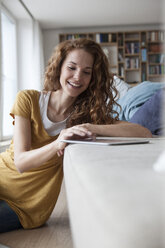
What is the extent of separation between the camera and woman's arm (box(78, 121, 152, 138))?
110cm

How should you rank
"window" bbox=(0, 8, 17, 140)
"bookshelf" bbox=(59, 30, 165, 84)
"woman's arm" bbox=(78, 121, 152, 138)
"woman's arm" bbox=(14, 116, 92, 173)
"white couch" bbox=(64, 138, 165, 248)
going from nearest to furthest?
1. "white couch" bbox=(64, 138, 165, 248)
2. "woman's arm" bbox=(14, 116, 92, 173)
3. "woman's arm" bbox=(78, 121, 152, 138)
4. "window" bbox=(0, 8, 17, 140)
5. "bookshelf" bbox=(59, 30, 165, 84)

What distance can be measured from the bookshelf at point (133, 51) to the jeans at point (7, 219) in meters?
5.60

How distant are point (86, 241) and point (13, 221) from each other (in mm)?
1165

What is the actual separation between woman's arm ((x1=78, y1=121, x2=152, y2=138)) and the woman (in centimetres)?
16

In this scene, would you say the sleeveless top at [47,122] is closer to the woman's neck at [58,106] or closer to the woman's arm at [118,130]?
the woman's neck at [58,106]

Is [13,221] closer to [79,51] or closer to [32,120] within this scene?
[32,120]

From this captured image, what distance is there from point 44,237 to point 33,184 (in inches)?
10.2

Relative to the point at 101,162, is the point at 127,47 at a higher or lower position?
higher

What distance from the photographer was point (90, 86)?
1513mm

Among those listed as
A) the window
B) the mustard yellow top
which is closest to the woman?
the mustard yellow top

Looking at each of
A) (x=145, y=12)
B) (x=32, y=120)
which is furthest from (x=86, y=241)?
(x=145, y=12)

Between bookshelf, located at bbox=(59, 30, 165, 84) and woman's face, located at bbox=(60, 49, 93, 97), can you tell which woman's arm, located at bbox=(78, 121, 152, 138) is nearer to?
woman's face, located at bbox=(60, 49, 93, 97)

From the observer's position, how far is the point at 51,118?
1.45 meters

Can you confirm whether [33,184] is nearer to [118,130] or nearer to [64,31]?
[118,130]
